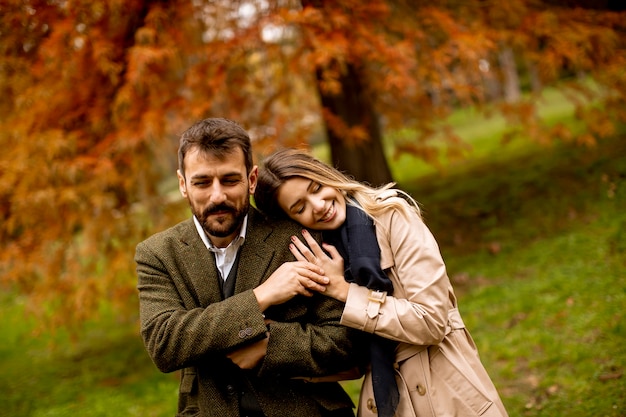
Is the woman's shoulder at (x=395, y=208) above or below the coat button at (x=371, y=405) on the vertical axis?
above

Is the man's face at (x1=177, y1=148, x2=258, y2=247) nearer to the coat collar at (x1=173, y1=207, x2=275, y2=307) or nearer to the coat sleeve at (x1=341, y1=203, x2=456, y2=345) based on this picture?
the coat collar at (x1=173, y1=207, x2=275, y2=307)

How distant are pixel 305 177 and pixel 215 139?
454mm

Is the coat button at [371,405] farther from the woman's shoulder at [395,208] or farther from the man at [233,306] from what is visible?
the woman's shoulder at [395,208]

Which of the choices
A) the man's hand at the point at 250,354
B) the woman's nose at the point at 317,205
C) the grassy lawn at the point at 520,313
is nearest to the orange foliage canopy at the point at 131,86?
the grassy lawn at the point at 520,313

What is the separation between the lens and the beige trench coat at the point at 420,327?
2281 mm

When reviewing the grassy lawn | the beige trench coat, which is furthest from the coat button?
the grassy lawn

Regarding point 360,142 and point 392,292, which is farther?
point 360,142

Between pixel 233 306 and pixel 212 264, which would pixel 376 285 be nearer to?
pixel 233 306

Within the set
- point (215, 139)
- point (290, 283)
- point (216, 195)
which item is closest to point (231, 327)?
point (290, 283)

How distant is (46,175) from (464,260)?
471cm

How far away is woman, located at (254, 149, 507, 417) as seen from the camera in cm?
230

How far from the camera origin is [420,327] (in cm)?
226

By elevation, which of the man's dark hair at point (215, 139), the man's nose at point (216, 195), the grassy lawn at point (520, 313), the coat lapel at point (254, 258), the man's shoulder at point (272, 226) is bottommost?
the grassy lawn at point (520, 313)

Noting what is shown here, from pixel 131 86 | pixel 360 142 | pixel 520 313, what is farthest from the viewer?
pixel 360 142
